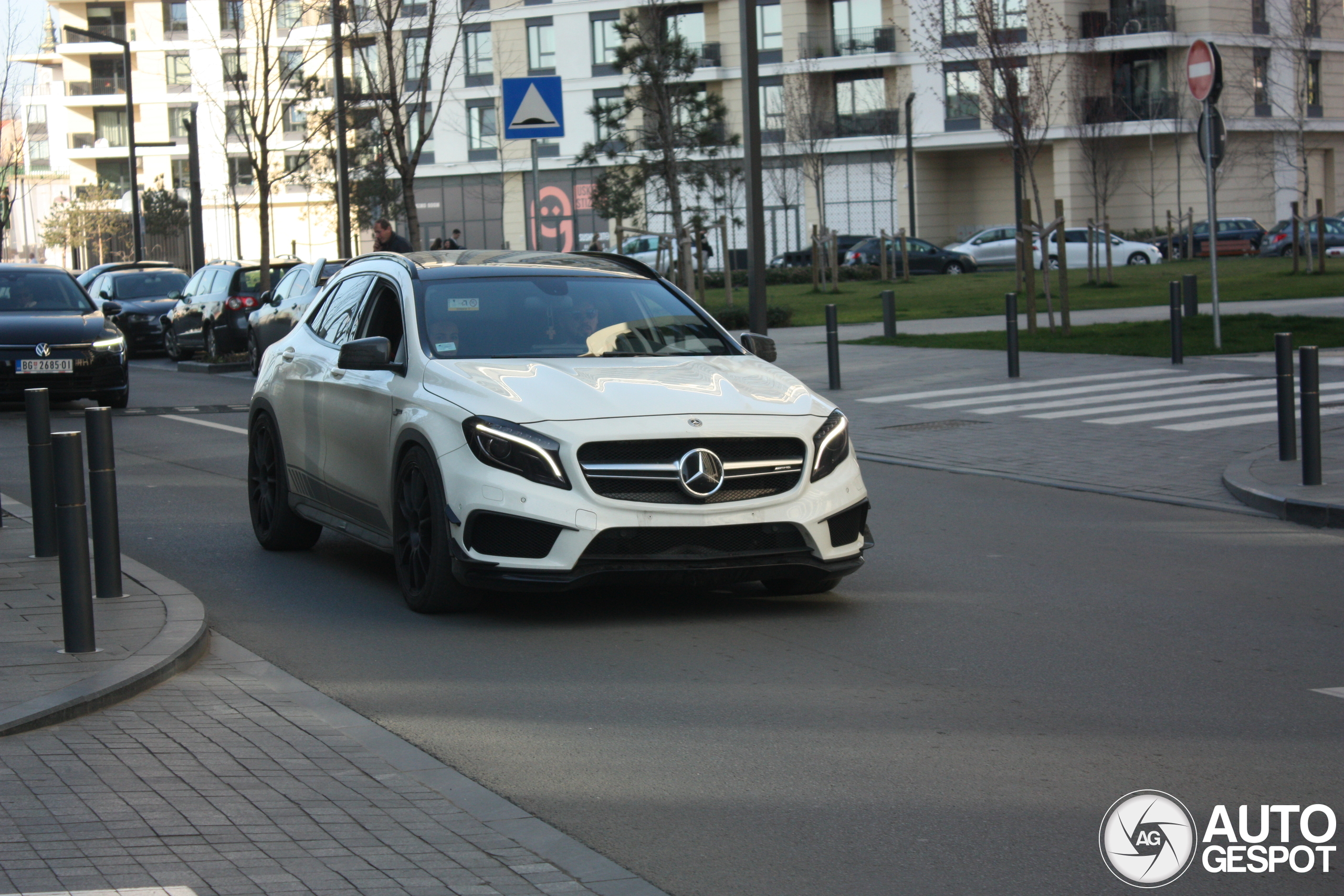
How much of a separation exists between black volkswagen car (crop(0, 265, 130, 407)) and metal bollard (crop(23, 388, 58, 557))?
9.89 m

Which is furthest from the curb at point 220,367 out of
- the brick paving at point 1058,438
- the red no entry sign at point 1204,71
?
the red no entry sign at point 1204,71

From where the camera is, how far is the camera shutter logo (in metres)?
4.26

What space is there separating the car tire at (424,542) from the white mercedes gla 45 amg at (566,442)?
1cm

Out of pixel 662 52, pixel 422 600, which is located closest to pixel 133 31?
pixel 662 52

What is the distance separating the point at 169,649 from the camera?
6.62 meters

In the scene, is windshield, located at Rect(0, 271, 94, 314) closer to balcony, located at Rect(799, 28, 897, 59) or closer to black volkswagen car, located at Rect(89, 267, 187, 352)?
black volkswagen car, located at Rect(89, 267, 187, 352)

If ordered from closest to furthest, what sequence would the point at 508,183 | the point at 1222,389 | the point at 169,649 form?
the point at 169,649
the point at 1222,389
the point at 508,183

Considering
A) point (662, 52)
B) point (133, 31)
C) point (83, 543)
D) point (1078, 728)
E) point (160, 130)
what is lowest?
point (1078, 728)

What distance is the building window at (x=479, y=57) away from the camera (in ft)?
239

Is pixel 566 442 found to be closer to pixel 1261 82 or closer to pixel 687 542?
pixel 687 542

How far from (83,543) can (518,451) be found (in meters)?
1.79

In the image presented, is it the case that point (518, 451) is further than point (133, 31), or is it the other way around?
point (133, 31)

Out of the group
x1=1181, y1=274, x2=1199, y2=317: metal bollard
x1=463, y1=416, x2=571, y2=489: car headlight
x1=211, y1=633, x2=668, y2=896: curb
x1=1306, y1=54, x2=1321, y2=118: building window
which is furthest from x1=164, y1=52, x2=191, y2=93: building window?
x1=211, y1=633, x2=668, y2=896: curb

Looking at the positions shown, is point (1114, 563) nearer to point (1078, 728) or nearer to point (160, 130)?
point (1078, 728)
